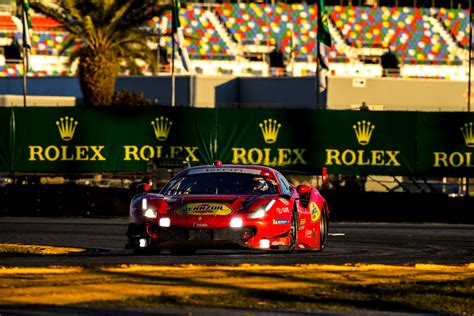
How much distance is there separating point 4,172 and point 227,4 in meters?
63.1

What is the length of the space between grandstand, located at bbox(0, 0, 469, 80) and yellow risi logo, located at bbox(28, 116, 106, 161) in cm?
5568

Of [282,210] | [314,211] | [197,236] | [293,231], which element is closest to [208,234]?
[197,236]

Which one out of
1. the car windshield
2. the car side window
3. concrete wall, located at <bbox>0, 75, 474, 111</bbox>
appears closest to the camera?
the car windshield

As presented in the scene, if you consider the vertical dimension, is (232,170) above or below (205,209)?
above

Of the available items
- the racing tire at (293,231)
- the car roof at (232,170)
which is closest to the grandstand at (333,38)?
the car roof at (232,170)

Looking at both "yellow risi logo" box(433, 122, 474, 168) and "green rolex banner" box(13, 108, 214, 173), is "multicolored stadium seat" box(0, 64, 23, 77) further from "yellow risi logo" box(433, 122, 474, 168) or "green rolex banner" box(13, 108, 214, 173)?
"yellow risi logo" box(433, 122, 474, 168)

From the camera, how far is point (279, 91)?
66125mm

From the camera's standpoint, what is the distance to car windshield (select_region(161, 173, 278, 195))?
1590cm

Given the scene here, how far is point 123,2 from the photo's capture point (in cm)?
5109

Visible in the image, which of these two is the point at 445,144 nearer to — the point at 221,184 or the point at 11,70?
the point at 221,184

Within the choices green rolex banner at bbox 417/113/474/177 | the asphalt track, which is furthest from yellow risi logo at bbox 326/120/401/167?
the asphalt track

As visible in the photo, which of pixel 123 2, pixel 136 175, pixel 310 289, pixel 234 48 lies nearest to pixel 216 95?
pixel 123 2

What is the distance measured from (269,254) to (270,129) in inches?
588

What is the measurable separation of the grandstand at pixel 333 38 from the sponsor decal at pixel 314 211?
227 ft
